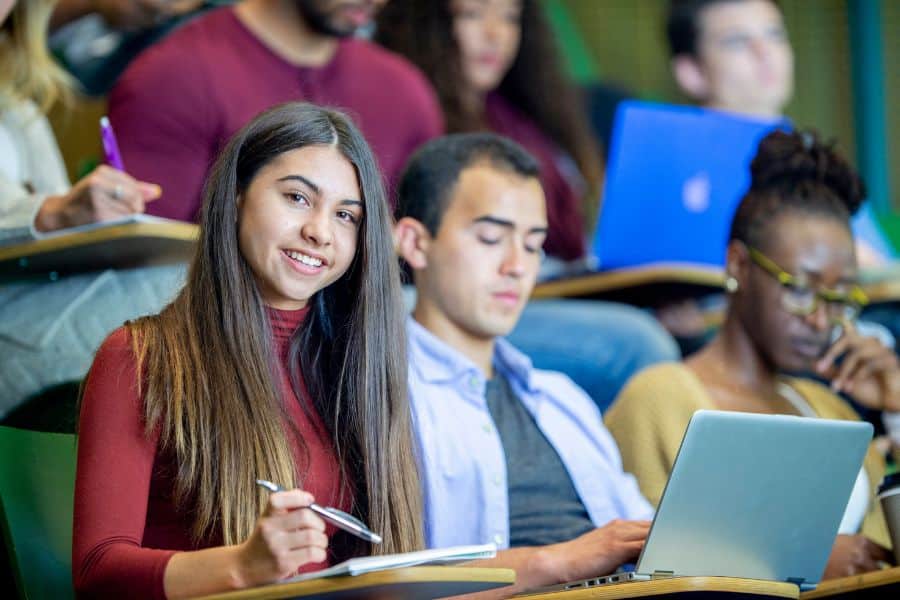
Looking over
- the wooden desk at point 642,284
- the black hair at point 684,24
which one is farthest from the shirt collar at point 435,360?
the black hair at point 684,24

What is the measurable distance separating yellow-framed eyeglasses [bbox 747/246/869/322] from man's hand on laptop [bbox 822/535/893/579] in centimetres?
45

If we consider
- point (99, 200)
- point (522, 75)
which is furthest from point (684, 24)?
point (99, 200)

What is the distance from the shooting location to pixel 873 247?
9.63ft

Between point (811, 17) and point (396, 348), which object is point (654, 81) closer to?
point (811, 17)

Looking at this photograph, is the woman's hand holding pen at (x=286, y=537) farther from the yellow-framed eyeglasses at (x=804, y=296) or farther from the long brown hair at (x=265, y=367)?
the yellow-framed eyeglasses at (x=804, y=296)

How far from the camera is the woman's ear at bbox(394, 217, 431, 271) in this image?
1.88 m

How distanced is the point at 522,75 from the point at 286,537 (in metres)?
2.21

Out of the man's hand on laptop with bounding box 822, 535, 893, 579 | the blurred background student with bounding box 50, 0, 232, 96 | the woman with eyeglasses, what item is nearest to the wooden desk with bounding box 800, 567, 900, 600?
the man's hand on laptop with bounding box 822, 535, 893, 579

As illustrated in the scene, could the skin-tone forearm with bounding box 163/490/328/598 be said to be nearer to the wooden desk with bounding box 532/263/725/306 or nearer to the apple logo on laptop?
the wooden desk with bounding box 532/263/725/306

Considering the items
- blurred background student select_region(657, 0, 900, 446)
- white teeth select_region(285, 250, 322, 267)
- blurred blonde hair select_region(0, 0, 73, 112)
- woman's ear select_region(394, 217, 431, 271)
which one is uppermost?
blurred background student select_region(657, 0, 900, 446)

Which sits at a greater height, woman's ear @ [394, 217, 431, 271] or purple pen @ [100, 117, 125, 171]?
purple pen @ [100, 117, 125, 171]

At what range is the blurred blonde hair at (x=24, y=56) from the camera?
86.2 inches

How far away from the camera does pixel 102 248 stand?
171 cm

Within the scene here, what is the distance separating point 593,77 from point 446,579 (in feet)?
8.55
